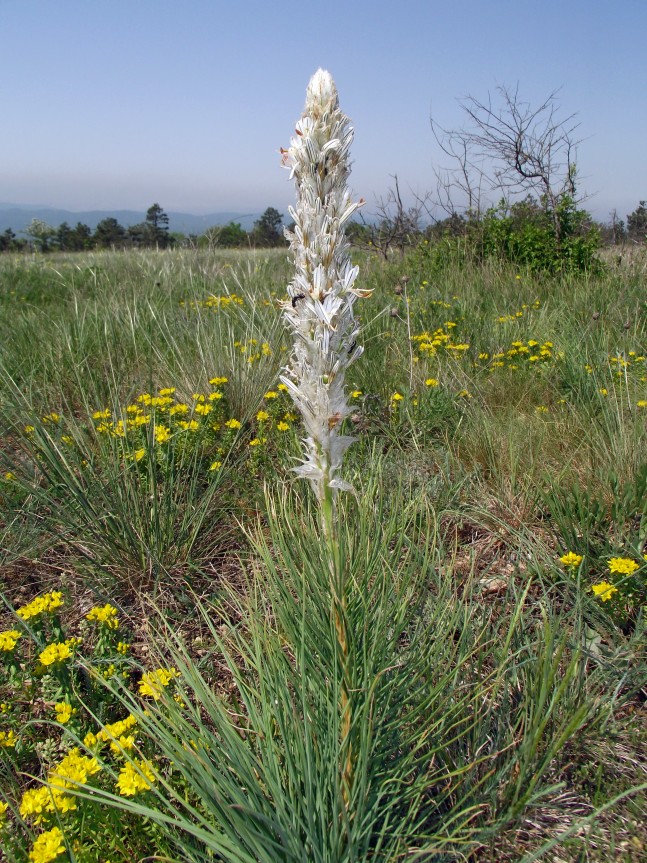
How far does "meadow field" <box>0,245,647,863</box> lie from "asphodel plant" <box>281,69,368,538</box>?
9 centimetres

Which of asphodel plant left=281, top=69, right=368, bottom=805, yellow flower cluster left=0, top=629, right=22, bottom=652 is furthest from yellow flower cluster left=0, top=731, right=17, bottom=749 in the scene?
asphodel plant left=281, top=69, right=368, bottom=805

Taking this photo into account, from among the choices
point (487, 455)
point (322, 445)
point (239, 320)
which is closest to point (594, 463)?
point (487, 455)

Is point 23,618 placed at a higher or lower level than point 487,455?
lower

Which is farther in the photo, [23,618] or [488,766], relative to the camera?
[23,618]

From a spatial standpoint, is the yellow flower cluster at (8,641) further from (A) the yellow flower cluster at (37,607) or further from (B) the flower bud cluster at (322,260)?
(B) the flower bud cluster at (322,260)

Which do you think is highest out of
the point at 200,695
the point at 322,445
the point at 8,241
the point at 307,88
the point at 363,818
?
the point at 8,241

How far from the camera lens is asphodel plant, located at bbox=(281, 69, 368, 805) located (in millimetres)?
1062

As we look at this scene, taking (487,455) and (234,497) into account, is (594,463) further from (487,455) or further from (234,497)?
(234,497)

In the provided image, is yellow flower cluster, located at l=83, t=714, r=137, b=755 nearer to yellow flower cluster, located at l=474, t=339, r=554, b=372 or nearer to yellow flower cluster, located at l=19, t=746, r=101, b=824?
yellow flower cluster, located at l=19, t=746, r=101, b=824

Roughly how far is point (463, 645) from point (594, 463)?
1.49 metres

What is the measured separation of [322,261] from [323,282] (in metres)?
0.04

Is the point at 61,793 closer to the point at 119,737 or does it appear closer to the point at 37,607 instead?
the point at 119,737

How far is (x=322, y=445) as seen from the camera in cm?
122

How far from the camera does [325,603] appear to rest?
5.04ft
